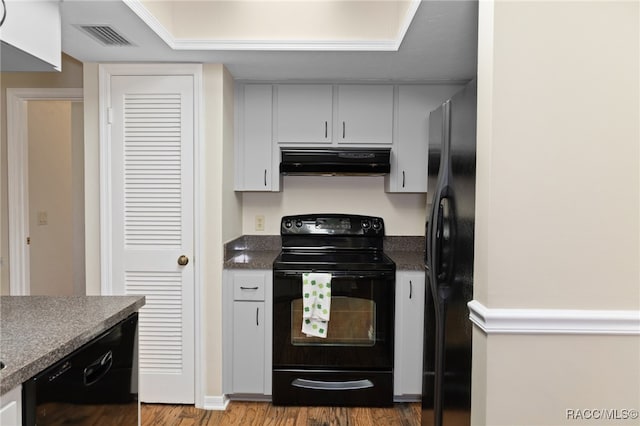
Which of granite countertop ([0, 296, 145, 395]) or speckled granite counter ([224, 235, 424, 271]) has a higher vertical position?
speckled granite counter ([224, 235, 424, 271])

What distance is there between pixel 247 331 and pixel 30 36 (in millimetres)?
1912

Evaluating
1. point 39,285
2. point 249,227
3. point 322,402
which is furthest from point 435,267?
point 39,285

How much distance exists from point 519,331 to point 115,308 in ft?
4.43

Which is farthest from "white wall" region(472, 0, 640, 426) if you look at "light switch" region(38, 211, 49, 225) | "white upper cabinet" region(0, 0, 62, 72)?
"light switch" region(38, 211, 49, 225)

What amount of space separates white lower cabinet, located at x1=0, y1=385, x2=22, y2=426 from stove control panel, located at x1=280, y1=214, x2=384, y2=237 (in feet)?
7.44

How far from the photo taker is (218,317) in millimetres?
2666

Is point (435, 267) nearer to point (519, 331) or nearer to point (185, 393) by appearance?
point (519, 331)

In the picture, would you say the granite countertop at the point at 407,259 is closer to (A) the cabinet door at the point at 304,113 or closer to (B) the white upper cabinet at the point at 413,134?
(B) the white upper cabinet at the point at 413,134

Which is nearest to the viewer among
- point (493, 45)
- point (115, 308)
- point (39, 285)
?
point (493, 45)

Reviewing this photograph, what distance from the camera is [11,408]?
100 centimetres

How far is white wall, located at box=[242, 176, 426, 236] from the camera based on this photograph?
3.29 meters

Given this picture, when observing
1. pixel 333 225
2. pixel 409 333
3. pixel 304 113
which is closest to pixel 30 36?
pixel 304 113

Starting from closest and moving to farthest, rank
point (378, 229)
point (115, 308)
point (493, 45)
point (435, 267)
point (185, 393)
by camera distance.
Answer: point (493, 45), point (115, 308), point (435, 267), point (185, 393), point (378, 229)

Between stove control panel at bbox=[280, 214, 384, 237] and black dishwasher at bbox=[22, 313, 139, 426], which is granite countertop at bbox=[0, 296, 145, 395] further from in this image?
stove control panel at bbox=[280, 214, 384, 237]
